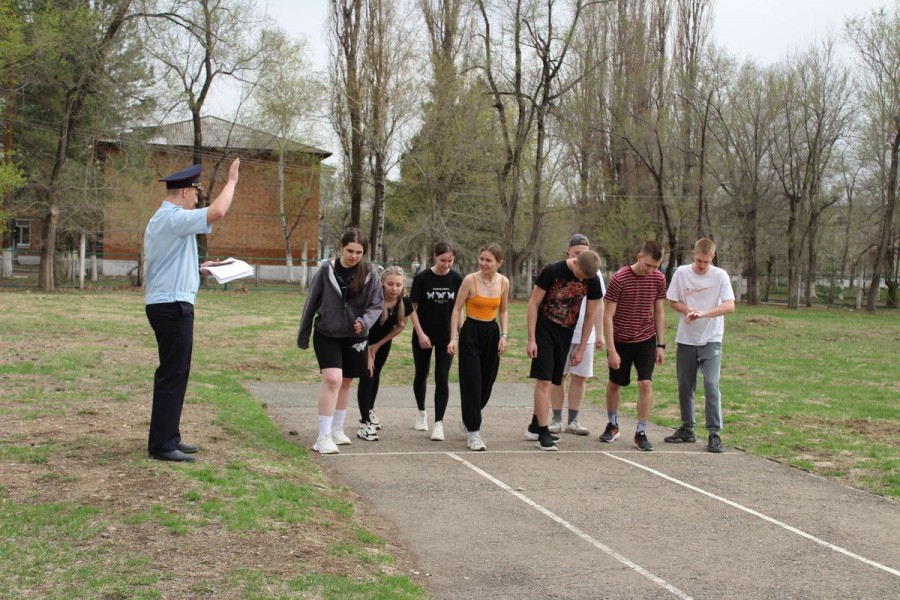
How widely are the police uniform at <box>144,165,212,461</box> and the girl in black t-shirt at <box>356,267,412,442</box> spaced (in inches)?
92.6

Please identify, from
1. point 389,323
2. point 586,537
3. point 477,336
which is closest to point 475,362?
point 477,336

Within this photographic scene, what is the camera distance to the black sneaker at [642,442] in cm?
845

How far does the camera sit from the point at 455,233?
46.2 metres

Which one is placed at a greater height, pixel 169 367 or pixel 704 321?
pixel 704 321

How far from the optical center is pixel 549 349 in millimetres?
8242

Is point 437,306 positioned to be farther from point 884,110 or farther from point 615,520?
point 884,110

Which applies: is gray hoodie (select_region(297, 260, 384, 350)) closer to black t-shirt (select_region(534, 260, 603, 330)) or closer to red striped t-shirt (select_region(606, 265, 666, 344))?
black t-shirt (select_region(534, 260, 603, 330))

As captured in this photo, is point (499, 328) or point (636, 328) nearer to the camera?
point (499, 328)

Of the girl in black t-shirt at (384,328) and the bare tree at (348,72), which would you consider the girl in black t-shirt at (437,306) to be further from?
the bare tree at (348,72)

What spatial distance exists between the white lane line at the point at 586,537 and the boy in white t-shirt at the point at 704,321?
261 centimetres

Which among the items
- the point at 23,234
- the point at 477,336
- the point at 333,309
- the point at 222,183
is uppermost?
the point at 222,183

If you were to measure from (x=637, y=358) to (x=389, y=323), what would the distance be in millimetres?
2431

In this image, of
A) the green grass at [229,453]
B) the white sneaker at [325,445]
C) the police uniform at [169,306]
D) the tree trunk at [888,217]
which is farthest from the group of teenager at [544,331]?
the tree trunk at [888,217]

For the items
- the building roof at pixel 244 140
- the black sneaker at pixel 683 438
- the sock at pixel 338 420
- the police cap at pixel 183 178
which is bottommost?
the black sneaker at pixel 683 438
